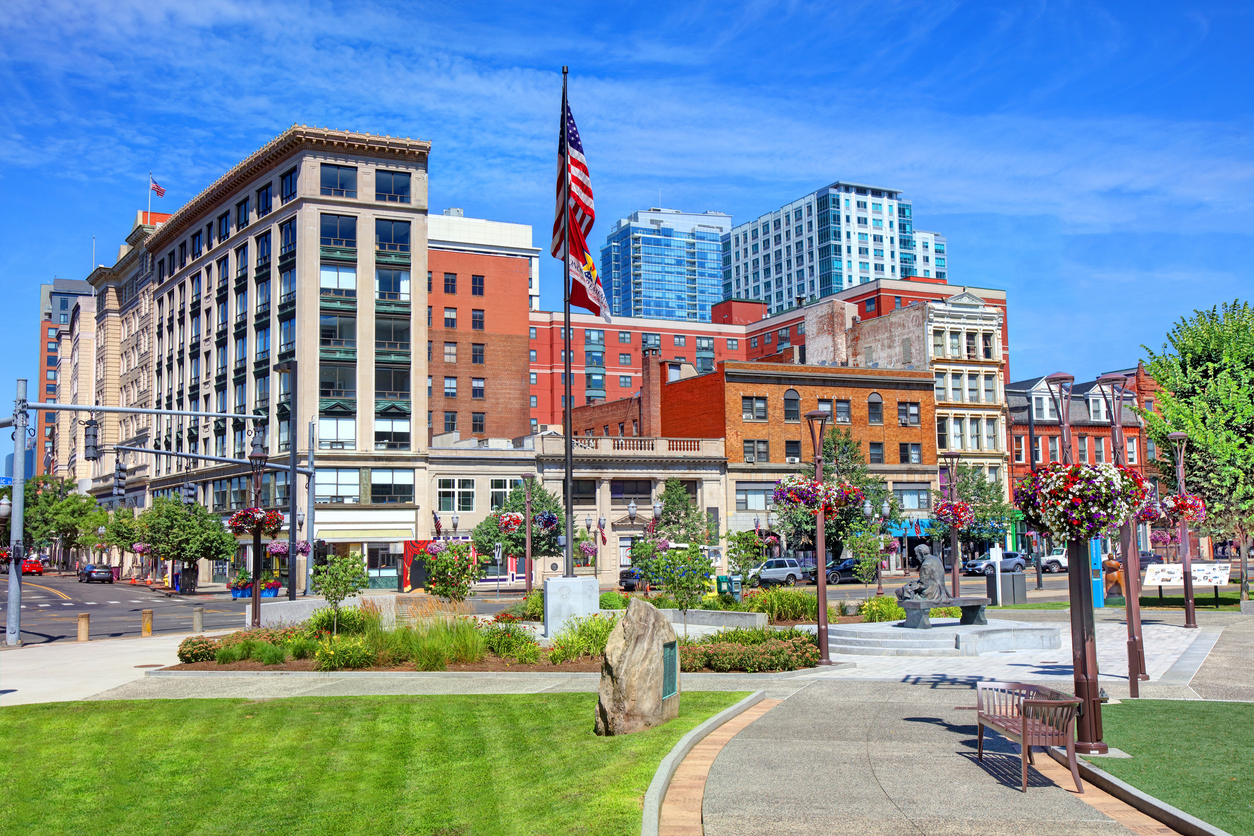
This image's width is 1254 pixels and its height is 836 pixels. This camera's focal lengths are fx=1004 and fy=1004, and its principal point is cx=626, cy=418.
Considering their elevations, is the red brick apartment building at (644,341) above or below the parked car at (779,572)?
above

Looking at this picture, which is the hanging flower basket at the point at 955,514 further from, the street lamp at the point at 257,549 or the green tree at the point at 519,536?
the green tree at the point at 519,536

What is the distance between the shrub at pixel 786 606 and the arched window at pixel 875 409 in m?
45.2

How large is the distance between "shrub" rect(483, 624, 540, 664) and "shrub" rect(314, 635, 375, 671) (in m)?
2.54

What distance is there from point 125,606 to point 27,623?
12204 mm

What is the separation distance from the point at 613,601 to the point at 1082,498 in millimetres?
20873

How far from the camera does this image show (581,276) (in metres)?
23.0

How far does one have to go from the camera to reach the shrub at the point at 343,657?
67.1ft

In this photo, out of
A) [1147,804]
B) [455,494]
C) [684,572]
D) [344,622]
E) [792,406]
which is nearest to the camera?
[1147,804]

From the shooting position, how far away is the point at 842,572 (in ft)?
196

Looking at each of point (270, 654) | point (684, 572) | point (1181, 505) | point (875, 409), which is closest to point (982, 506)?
point (875, 409)

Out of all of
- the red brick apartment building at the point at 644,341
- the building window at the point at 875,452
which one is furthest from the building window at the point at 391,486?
the building window at the point at 875,452

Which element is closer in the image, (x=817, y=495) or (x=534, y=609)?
(x=817, y=495)

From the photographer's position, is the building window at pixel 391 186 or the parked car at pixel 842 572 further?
the building window at pixel 391 186

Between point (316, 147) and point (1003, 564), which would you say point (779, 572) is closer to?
point (1003, 564)
